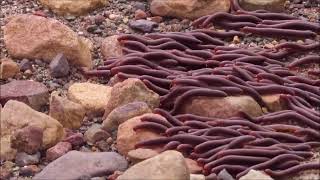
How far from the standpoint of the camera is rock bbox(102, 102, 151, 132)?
6.75 m

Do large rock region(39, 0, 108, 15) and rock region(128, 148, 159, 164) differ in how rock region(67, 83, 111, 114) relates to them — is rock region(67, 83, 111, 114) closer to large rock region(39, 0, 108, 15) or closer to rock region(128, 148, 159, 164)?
rock region(128, 148, 159, 164)

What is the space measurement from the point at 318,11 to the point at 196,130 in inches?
124

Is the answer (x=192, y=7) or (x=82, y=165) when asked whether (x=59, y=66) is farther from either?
(x=192, y=7)

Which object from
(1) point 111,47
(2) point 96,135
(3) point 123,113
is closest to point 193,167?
(3) point 123,113

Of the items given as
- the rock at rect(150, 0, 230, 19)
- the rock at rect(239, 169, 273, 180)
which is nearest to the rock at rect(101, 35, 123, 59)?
the rock at rect(150, 0, 230, 19)

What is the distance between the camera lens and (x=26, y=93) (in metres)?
7.18

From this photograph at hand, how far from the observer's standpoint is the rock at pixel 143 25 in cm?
867

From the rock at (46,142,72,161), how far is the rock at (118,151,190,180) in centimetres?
100

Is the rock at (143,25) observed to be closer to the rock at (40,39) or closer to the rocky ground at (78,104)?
the rocky ground at (78,104)

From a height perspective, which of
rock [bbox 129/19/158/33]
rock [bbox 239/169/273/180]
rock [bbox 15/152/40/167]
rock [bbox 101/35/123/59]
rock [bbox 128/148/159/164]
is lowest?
rock [bbox 15/152/40/167]

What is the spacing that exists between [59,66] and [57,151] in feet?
4.99

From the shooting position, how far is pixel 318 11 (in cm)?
880

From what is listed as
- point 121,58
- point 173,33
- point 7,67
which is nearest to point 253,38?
point 173,33

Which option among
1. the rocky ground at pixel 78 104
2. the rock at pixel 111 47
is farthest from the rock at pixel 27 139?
the rock at pixel 111 47
